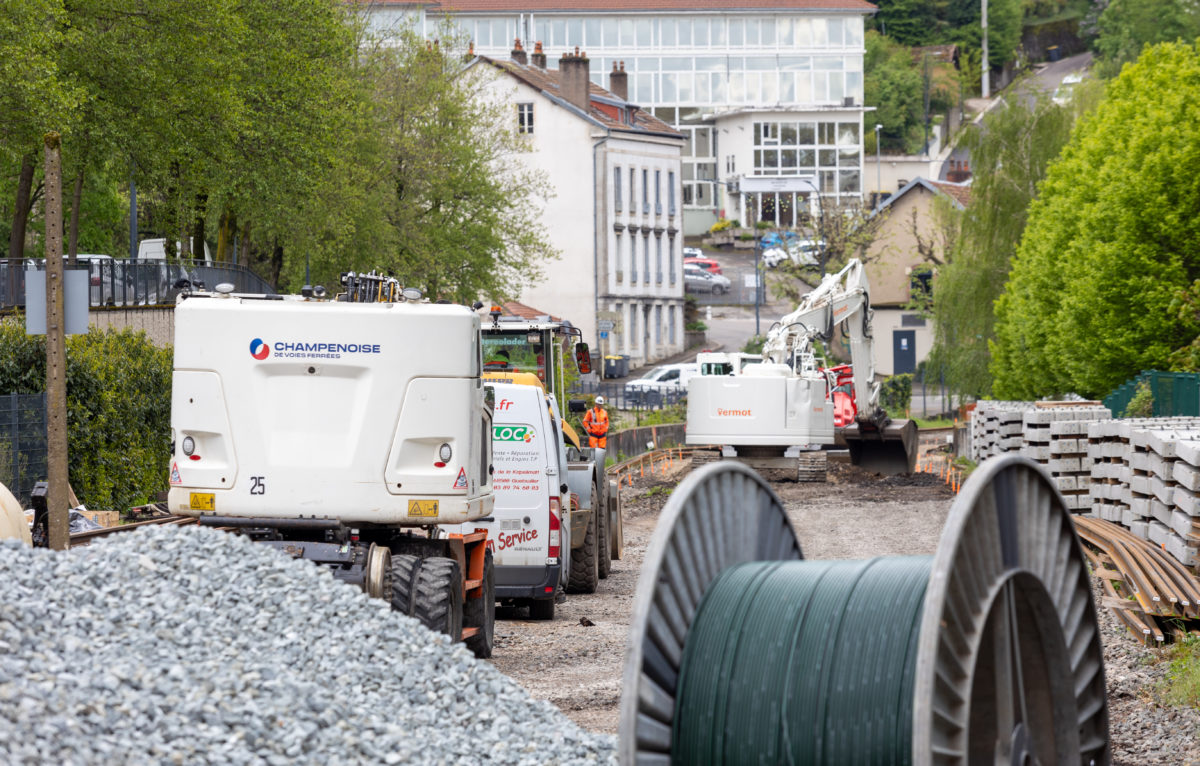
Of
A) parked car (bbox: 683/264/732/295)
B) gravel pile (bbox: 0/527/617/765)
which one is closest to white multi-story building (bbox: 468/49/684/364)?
parked car (bbox: 683/264/732/295)

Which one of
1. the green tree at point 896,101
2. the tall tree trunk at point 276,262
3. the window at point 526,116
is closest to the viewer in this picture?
the tall tree trunk at point 276,262

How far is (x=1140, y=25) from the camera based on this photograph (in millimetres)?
123938

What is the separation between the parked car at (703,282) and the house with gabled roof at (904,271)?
11647 millimetres

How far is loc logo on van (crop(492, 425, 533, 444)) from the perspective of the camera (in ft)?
56.1

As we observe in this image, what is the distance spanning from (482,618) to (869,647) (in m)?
8.18

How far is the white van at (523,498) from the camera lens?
17125mm

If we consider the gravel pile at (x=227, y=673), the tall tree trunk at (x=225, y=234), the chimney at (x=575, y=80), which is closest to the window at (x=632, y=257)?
the chimney at (x=575, y=80)

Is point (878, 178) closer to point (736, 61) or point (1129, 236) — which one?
point (736, 61)

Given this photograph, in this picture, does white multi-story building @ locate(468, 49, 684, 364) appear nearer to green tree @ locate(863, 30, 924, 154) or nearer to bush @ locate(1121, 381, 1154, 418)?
bush @ locate(1121, 381, 1154, 418)

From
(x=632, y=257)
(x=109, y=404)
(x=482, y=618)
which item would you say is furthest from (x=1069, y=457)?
(x=632, y=257)

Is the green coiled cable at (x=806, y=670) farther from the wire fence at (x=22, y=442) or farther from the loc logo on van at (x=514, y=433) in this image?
the wire fence at (x=22, y=442)

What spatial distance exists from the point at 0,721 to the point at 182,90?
80.2 feet

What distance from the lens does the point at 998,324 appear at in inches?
1890

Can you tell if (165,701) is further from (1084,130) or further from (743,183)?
(743,183)
